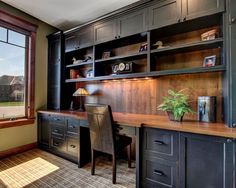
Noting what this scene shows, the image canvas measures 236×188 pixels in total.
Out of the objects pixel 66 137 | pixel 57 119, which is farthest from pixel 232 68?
pixel 57 119

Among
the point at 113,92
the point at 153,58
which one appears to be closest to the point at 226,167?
the point at 153,58

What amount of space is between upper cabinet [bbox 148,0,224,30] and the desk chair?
137 centimetres

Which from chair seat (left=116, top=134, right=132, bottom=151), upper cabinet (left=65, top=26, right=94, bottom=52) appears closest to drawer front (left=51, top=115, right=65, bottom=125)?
chair seat (left=116, top=134, right=132, bottom=151)

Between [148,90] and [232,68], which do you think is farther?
[148,90]

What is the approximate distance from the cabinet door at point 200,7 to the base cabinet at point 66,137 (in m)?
2.09

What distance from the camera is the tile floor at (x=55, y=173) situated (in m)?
2.05

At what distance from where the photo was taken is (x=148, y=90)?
270 centimetres

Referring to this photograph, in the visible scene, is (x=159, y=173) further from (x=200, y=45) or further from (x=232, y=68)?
(x=200, y=45)

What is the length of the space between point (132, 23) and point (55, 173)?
2541 mm

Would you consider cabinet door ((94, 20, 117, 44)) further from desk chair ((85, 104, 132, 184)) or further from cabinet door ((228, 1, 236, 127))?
cabinet door ((228, 1, 236, 127))

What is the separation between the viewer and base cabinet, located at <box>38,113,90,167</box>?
8.39 ft

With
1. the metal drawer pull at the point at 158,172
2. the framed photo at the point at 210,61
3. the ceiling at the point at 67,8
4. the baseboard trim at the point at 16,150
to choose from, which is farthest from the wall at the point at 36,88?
the framed photo at the point at 210,61

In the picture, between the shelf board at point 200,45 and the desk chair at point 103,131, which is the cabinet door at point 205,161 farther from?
the shelf board at point 200,45

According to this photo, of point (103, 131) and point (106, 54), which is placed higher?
point (106, 54)
